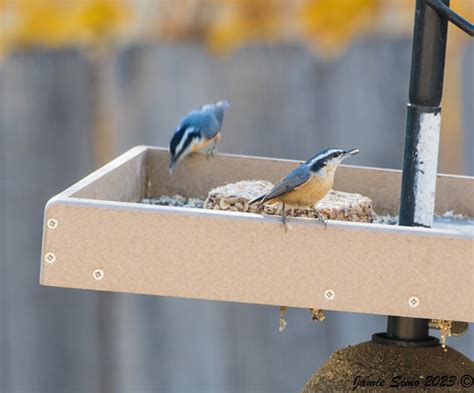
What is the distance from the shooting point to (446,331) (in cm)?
294

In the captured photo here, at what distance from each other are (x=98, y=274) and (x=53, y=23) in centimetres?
396

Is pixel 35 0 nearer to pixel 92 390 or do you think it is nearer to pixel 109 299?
pixel 109 299

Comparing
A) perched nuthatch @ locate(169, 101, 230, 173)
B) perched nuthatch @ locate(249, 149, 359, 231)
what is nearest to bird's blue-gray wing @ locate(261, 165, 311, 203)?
perched nuthatch @ locate(249, 149, 359, 231)

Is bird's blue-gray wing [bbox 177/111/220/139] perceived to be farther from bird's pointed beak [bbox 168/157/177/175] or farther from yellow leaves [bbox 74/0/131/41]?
yellow leaves [bbox 74/0/131/41]

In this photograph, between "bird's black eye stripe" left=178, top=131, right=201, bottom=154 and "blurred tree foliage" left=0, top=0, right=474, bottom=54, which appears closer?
"bird's black eye stripe" left=178, top=131, right=201, bottom=154

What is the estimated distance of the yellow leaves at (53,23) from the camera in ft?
20.9

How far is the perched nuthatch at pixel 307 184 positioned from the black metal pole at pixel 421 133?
0.17 metres

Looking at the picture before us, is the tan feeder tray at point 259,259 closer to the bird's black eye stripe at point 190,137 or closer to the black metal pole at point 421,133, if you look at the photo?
the black metal pole at point 421,133

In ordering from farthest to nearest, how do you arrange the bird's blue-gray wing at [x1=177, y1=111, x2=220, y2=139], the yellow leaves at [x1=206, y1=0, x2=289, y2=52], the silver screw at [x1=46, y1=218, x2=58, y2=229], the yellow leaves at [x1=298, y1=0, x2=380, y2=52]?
the yellow leaves at [x1=206, y1=0, x2=289, y2=52]
the yellow leaves at [x1=298, y1=0, x2=380, y2=52]
the bird's blue-gray wing at [x1=177, y1=111, x2=220, y2=139]
the silver screw at [x1=46, y1=218, x2=58, y2=229]

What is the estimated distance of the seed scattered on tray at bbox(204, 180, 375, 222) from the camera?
3.25 meters

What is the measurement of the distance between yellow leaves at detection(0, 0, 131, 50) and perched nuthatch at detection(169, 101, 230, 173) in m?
1.82

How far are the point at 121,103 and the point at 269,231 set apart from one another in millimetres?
3714

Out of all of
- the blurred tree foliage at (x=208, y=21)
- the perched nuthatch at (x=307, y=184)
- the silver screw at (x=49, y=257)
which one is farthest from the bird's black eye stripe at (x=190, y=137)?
the blurred tree foliage at (x=208, y=21)

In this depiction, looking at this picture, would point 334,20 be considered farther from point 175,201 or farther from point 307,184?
point 307,184
